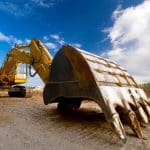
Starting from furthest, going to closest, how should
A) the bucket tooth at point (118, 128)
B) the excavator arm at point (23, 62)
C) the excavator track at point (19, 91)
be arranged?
the excavator track at point (19, 91), the excavator arm at point (23, 62), the bucket tooth at point (118, 128)

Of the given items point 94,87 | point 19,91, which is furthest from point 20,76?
point 94,87

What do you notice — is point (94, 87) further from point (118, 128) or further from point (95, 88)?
point (118, 128)

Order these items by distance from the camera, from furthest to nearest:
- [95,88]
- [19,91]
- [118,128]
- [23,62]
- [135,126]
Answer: [19,91], [23,62], [95,88], [135,126], [118,128]

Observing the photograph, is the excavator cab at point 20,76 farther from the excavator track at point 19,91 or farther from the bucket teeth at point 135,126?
the bucket teeth at point 135,126

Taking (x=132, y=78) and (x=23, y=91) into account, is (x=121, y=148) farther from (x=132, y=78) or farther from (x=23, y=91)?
(x=23, y=91)

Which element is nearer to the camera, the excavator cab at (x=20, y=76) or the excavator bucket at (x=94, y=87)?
the excavator bucket at (x=94, y=87)

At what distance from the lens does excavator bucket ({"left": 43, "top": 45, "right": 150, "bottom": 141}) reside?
19.1ft

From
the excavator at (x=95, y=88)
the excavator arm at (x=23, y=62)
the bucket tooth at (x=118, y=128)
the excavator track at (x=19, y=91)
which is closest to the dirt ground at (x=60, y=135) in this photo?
the bucket tooth at (x=118, y=128)

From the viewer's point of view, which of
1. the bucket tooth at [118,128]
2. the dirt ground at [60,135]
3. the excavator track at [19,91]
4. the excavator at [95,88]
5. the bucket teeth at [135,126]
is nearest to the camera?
the dirt ground at [60,135]

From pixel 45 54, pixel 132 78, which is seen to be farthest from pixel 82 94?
pixel 45 54

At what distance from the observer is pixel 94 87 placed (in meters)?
6.18

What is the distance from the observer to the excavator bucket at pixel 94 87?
5816 millimetres

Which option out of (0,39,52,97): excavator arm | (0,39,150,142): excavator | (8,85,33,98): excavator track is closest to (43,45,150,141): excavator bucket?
(0,39,150,142): excavator

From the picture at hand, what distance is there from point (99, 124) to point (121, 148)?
7.24ft
